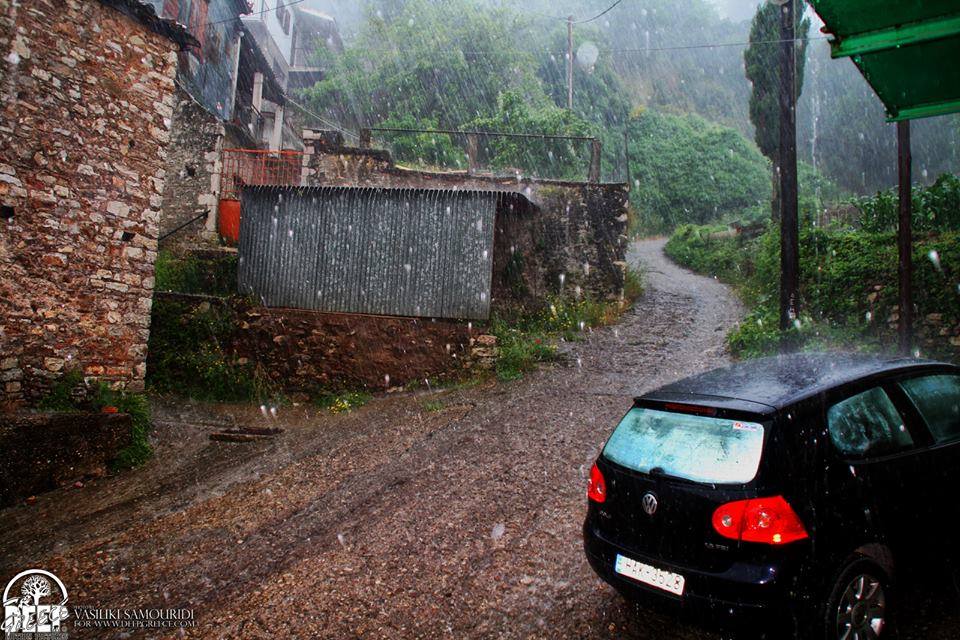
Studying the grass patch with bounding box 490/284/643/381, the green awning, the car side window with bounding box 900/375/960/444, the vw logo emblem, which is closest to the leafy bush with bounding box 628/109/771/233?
the grass patch with bounding box 490/284/643/381

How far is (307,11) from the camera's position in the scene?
28422 millimetres

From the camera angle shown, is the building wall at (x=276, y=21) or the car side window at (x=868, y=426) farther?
the building wall at (x=276, y=21)

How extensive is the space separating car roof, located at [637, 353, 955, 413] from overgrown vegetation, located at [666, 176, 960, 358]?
16.9 ft

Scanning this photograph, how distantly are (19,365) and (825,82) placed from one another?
1486 inches

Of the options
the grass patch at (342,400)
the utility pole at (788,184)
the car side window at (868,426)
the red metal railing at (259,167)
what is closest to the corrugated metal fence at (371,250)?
the grass patch at (342,400)

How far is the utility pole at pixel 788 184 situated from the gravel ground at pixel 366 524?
2.24 metres

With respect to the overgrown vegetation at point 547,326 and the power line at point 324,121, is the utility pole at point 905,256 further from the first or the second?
the power line at point 324,121

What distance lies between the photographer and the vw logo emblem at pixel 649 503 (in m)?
2.71

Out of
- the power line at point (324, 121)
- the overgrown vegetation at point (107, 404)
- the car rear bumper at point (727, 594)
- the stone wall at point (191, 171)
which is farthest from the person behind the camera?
→ the power line at point (324, 121)

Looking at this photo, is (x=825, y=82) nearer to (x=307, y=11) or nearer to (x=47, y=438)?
(x=307, y=11)

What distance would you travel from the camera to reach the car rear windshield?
8.32 ft

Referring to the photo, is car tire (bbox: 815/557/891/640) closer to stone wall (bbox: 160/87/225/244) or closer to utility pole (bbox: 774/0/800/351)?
utility pole (bbox: 774/0/800/351)

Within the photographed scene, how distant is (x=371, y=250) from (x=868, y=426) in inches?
307

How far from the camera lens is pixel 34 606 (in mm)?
3910
